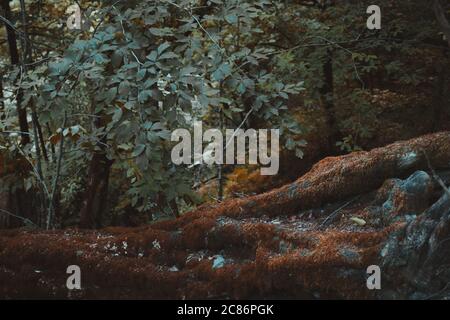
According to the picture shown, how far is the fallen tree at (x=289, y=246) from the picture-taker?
100 inches

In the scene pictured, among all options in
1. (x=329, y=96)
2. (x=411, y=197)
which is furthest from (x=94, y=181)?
(x=411, y=197)

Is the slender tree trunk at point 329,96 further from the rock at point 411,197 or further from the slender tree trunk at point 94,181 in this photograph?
the rock at point 411,197

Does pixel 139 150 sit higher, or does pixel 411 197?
pixel 139 150

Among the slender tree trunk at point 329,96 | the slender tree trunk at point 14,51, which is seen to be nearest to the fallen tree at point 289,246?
the slender tree trunk at point 14,51

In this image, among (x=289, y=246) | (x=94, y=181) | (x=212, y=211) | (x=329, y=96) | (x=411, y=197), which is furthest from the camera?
(x=329, y=96)

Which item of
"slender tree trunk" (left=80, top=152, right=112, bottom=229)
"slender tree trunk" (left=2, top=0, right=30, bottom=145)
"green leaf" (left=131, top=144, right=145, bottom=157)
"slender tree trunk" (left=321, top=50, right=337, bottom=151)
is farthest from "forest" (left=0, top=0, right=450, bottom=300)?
"slender tree trunk" (left=321, top=50, right=337, bottom=151)

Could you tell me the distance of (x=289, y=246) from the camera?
289cm

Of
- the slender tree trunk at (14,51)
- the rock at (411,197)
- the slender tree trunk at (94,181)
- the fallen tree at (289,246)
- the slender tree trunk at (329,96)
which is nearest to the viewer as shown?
the fallen tree at (289,246)

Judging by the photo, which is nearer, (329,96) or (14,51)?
A: (14,51)

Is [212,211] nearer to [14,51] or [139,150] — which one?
[139,150]

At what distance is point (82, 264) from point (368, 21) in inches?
190

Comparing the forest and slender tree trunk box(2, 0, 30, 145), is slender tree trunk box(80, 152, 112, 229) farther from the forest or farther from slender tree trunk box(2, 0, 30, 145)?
slender tree trunk box(2, 0, 30, 145)

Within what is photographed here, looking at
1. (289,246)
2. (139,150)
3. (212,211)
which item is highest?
(139,150)
